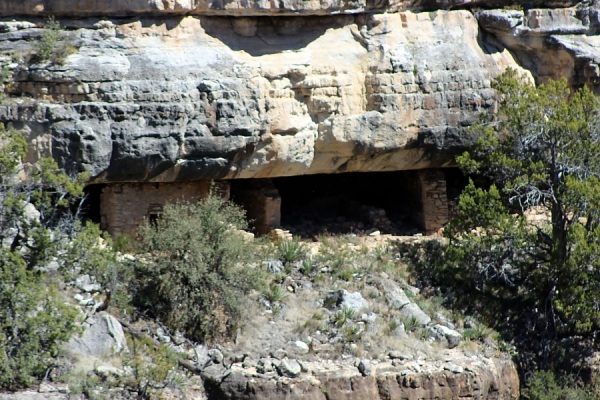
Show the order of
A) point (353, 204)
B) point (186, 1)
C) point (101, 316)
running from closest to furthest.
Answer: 1. point (101, 316)
2. point (186, 1)
3. point (353, 204)

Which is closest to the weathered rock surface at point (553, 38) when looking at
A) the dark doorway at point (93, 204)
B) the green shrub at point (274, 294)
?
the green shrub at point (274, 294)

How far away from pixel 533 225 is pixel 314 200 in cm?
424

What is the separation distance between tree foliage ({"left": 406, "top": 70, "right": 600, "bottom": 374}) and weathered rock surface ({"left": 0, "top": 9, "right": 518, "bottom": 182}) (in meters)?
1.08

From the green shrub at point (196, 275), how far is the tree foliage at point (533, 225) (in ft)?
11.0

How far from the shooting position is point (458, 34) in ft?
68.7


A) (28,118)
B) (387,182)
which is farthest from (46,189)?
(387,182)

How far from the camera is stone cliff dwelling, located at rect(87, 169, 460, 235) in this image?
776 inches

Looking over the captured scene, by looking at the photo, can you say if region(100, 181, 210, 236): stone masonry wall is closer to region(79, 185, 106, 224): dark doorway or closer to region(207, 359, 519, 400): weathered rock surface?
region(79, 185, 106, 224): dark doorway

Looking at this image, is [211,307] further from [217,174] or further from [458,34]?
[458,34]

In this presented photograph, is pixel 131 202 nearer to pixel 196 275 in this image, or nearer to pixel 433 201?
pixel 196 275

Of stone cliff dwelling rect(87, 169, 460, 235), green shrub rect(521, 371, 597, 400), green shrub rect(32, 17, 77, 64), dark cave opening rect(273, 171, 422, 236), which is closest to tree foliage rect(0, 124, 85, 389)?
green shrub rect(32, 17, 77, 64)

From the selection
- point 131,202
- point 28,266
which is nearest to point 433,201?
point 131,202

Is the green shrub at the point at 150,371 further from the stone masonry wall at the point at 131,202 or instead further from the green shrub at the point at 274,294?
the stone masonry wall at the point at 131,202

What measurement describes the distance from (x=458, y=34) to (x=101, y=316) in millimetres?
7174
